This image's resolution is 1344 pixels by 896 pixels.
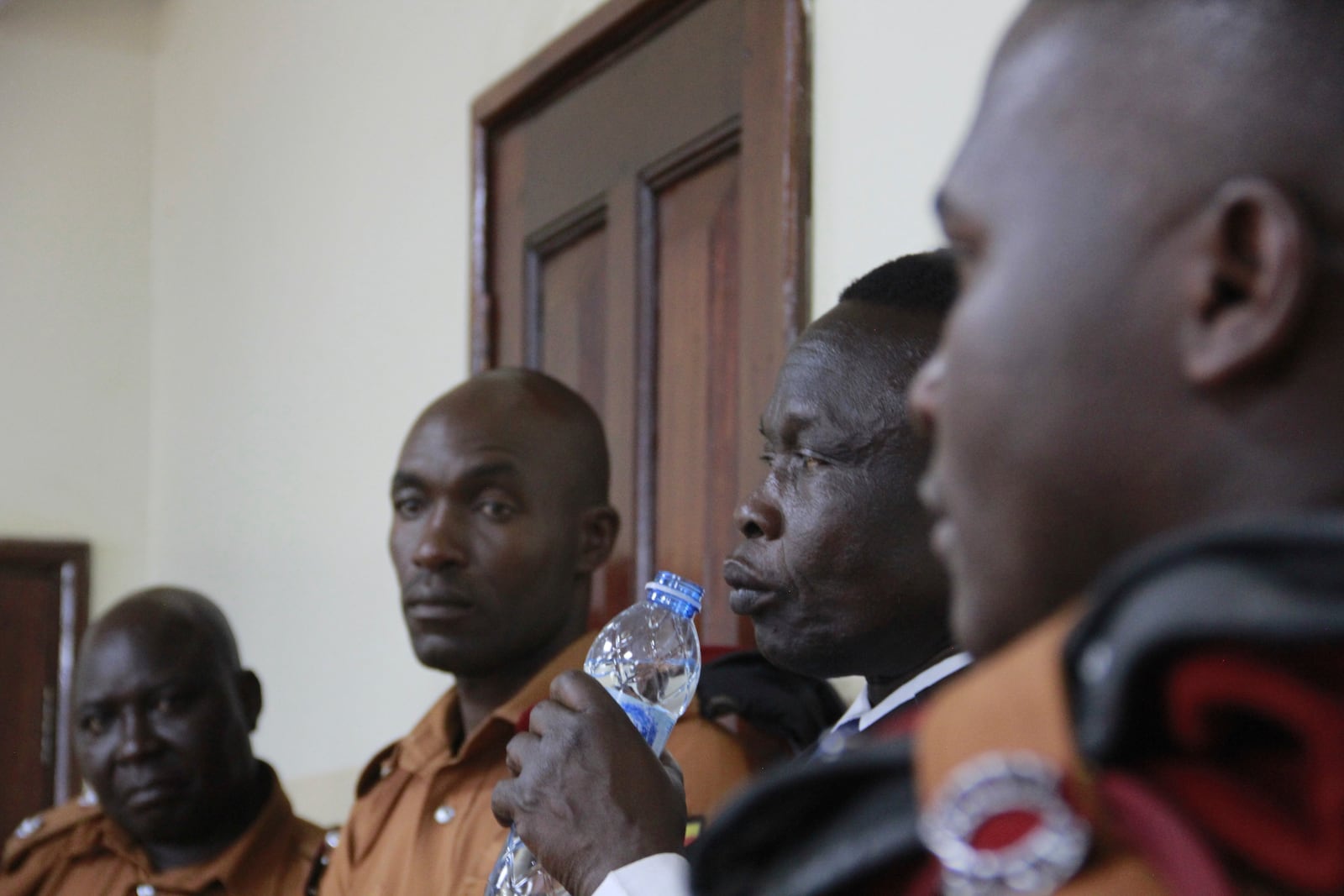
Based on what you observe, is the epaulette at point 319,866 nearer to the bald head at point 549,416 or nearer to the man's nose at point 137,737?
the man's nose at point 137,737

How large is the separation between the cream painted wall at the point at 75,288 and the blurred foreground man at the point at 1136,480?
4.16 m

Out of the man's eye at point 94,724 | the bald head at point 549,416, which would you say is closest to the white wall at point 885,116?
the bald head at point 549,416

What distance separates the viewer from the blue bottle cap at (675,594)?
1.39m

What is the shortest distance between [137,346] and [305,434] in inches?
48.7

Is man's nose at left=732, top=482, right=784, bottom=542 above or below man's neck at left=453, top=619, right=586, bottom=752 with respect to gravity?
above

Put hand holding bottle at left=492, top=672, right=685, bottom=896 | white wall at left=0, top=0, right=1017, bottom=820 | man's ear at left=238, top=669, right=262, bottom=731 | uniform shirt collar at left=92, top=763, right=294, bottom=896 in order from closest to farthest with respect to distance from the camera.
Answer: hand holding bottle at left=492, top=672, right=685, bottom=896
white wall at left=0, top=0, right=1017, bottom=820
uniform shirt collar at left=92, top=763, right=294, bottom=896
man's ear at left=238, top=669, right=262, bottom=731

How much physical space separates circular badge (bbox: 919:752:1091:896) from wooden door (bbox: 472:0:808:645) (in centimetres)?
151

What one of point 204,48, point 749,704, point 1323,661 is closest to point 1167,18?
point 1323,661

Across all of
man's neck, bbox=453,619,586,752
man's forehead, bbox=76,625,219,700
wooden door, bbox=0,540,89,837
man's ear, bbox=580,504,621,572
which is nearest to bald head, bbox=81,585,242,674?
man's forehead, bbox=76,625,219,700

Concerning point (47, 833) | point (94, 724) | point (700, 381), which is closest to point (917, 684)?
point (700, 381)

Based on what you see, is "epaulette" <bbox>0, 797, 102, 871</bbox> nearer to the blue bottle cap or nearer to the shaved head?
the blue bottle cap

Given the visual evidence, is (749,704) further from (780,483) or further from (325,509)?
(325,509)

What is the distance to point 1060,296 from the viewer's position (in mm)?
654

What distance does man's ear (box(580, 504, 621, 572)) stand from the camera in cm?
226
